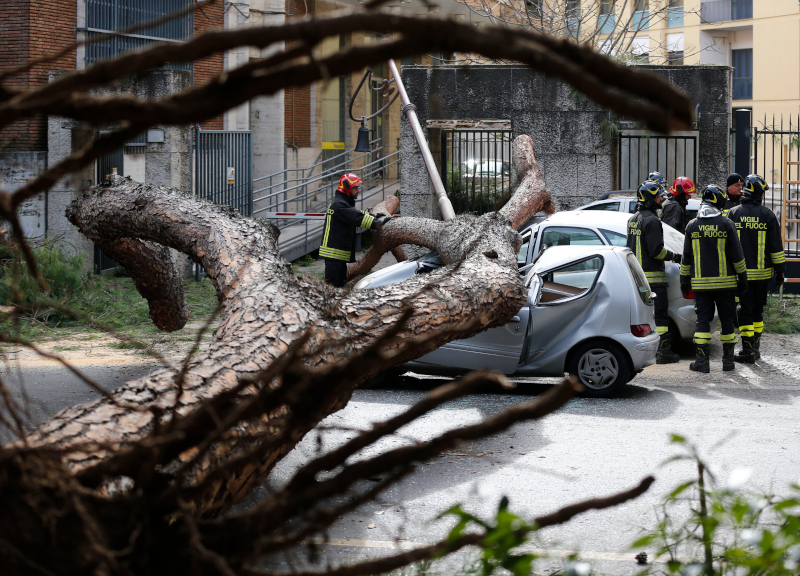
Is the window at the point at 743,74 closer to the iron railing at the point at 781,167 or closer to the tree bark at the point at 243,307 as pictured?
the iron railing at the point at 781,167

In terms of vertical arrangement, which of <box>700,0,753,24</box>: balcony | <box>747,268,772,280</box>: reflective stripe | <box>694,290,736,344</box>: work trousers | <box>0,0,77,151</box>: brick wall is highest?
<box>700,0,753,24</box>: balcony

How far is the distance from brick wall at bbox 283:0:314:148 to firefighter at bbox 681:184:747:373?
19.8 metres

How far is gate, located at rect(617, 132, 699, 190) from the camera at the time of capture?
15359 mm

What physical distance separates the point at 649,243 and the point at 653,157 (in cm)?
705

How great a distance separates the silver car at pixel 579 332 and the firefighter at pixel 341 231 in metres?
3.54

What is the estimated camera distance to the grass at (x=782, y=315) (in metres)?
11.3

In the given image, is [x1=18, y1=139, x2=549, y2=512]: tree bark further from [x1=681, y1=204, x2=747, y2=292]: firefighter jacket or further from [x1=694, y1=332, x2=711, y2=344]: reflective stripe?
[x1=694, y1=332, x2=711, y2=344]: reflective stripe

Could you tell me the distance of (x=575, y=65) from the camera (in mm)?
1509

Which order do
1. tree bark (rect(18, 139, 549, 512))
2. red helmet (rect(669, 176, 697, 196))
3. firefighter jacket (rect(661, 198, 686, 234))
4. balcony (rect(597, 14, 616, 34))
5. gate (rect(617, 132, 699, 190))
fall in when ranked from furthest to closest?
balcony (rect(597, 14, 616, 34)) → gate (rect(617, 132, 699, 190)) → firefighter jacket (rect(661, 198, 686, 234)) → red helmet (rect(669, 176, 697, 196)) → tree bark (rect(18, 139, 549, 512))

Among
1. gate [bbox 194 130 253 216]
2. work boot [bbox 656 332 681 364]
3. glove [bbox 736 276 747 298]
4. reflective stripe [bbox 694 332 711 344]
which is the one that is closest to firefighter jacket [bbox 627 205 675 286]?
work boot [bbox 656 332 681 364]

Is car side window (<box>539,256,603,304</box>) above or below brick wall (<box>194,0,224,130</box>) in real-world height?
below

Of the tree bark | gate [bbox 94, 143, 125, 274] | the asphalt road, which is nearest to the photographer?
the tree bark

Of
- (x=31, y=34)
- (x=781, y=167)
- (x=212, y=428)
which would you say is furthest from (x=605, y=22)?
(x=212, y=428)

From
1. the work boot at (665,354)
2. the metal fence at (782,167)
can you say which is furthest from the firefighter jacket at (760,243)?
the metal fence at (782,167)
